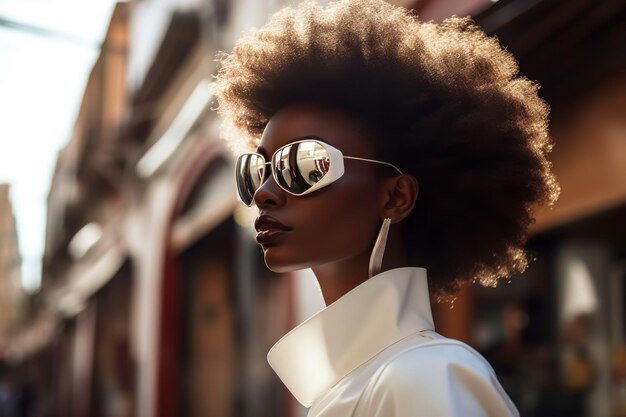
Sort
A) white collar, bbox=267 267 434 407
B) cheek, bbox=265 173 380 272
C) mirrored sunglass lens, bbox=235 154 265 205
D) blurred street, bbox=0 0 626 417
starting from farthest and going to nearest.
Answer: blurred street, bbox=0 0 626 417 → mirrored sunglass lens, bbox=235 154 265 205 → cheek, bbox=265 173 380 272 → white collar, bbox=267 267 434 407

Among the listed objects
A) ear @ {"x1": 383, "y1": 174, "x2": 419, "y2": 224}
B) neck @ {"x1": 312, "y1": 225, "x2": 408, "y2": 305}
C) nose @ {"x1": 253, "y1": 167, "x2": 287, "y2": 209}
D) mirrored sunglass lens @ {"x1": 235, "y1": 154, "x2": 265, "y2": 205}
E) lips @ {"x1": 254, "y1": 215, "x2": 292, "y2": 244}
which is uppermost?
mirrored sunglass lens @ {"x1": 235, "y1": 154, "x2": 265, "y2": 205}

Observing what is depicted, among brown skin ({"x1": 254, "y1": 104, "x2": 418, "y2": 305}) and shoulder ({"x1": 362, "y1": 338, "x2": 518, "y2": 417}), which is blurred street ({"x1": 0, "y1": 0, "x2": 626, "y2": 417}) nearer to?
brown skin ({"x1": 254, "y1": 104, "x2": 418, "y2": 305})

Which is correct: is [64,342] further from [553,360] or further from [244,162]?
[244,162]

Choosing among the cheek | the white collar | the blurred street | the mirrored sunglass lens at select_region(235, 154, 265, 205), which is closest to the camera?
the white collar

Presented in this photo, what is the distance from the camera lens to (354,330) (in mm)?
1438

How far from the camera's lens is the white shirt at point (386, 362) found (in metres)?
1.18

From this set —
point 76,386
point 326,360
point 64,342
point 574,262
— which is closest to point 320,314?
point 326,360

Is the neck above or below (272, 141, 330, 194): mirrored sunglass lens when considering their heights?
below

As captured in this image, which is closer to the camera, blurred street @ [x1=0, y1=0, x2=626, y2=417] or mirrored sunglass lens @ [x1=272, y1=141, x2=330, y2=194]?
mirrored sunglass lens @ [x1=272, y1=141, x2=330, y2=194]

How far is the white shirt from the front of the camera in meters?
1.18

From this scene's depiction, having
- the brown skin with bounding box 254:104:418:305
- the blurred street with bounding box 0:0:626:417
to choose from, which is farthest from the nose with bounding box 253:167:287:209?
the blurred street with bounding box 0:0:626:417

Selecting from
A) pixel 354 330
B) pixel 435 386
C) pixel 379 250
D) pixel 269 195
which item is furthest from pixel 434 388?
pixel 269 195

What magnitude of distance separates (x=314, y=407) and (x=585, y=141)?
8.23 feet

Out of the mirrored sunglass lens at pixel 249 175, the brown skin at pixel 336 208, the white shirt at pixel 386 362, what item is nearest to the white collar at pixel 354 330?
the white shirt at pixel 386 362
